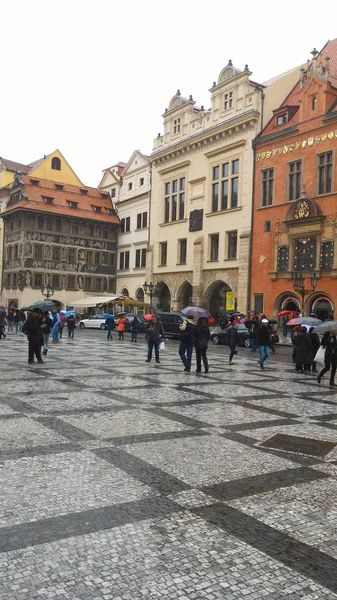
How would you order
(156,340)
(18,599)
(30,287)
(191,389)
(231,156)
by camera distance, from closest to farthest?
1. (18,599)
2. (191,389)
3. (156,340)
4. (231,156)
5. (30,287)

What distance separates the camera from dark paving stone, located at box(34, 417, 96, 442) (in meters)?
6.55

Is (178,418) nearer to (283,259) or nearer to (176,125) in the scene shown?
(283,259)

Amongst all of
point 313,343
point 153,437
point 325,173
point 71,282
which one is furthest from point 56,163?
point 153,437

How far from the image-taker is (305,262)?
32.1 m

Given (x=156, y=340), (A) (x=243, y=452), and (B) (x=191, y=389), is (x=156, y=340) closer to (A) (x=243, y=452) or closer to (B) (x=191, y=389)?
(B) (x=191, y=389)

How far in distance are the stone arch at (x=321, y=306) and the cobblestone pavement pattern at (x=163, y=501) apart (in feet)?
72.5

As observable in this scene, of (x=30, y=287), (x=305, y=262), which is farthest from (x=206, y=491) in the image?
(x=30, y=287)

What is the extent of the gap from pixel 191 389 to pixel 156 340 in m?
5.49

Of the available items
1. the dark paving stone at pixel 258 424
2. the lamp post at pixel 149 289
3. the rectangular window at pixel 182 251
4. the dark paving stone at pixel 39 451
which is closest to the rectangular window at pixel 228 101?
the rectangular window at pixel 182 251

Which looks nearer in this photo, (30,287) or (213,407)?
(213,407)

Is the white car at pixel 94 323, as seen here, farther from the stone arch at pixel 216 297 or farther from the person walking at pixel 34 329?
the person walking at pixel 34 329

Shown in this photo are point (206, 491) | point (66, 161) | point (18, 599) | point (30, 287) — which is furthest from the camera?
point (66, 161)

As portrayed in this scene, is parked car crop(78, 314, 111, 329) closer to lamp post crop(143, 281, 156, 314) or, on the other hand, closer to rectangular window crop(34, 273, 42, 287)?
lamp post crop(143, 281, 156, 314)

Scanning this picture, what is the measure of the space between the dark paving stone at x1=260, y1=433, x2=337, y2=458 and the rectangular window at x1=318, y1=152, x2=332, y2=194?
26.5m
